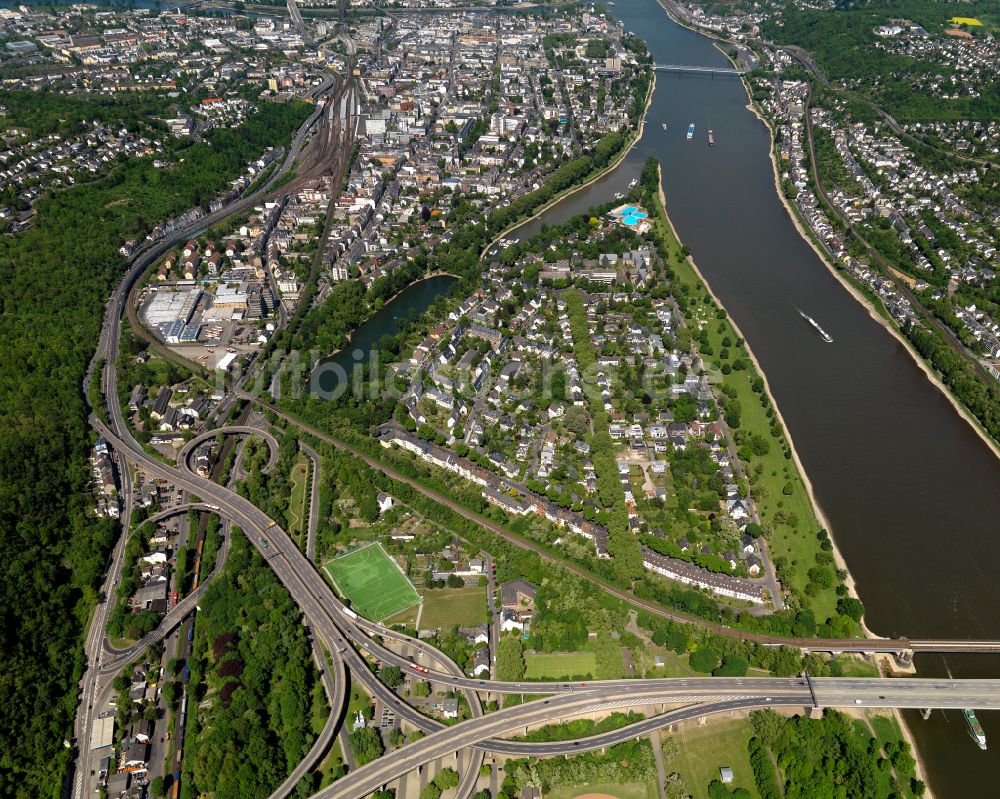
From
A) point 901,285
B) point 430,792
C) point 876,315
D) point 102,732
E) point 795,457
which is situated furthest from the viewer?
point 901,285

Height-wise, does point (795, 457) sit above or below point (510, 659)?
above

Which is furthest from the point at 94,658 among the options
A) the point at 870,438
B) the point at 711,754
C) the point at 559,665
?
the point at 870,438

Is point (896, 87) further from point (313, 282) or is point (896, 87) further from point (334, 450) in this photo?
point (334, 450)

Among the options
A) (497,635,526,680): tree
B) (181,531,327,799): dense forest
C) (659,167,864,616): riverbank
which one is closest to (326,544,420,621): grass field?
(181,531,327,799): dense forest

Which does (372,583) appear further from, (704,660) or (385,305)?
(385,305)

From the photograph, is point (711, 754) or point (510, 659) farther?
point (510, 659)
